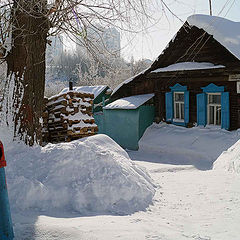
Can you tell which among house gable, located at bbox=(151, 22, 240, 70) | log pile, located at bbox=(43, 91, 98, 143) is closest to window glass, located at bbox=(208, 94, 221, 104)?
house gable, located at bbox=(151, 22, 240, 70)

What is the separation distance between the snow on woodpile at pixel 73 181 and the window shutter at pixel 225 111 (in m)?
7.46

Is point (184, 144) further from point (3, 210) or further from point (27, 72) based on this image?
point (3, 210)

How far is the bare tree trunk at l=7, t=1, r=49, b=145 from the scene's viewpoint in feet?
15.4

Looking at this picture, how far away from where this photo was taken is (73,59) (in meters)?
51.4

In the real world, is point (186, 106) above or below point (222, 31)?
below

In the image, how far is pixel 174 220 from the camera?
351 centimetres

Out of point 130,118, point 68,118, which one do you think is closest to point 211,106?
point 130,118

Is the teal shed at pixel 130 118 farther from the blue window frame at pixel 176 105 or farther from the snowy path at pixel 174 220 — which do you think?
the snowy path at pixel 174 220

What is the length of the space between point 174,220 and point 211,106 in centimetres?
910

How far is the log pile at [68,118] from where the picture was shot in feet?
29.8

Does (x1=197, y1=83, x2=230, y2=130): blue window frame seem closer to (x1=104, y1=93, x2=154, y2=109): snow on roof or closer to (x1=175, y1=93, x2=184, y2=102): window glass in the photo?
A: (x1=175, y1=93, x2=184, y2=102): window glass

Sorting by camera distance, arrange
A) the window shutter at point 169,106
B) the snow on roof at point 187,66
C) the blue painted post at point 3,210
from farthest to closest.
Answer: the window shutter at point 169,106 < the snow on roof at point 187,66 < the blue painted post at point 3,210

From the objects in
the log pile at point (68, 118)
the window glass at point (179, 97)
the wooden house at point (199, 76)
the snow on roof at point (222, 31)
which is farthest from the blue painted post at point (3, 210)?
the window glass at point (179, 97)

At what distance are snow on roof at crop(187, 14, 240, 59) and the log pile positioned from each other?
5.57 metres
